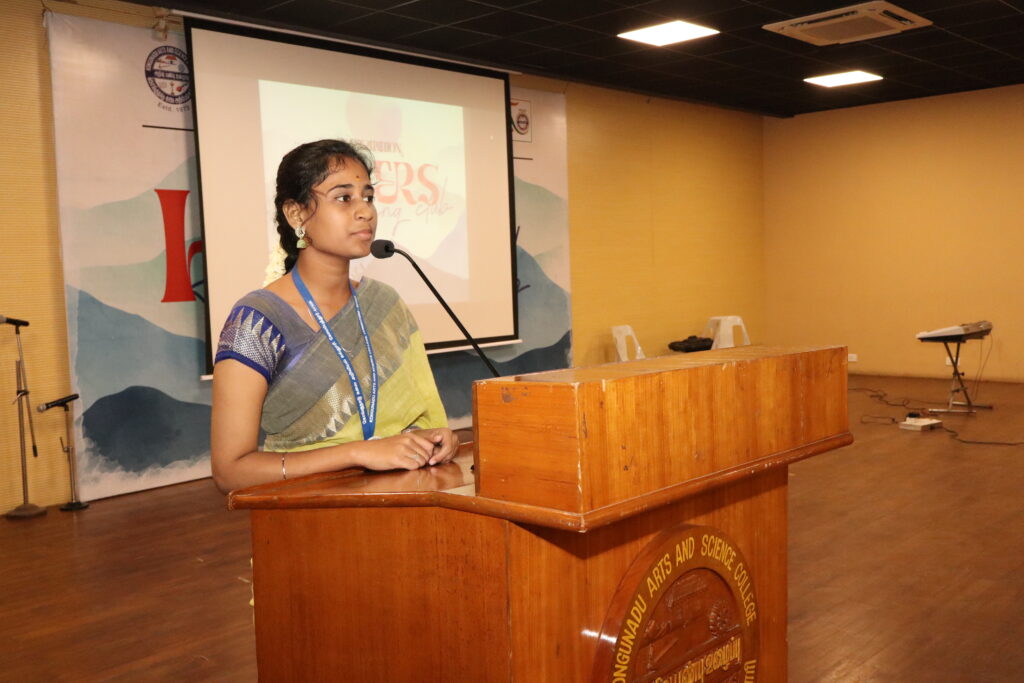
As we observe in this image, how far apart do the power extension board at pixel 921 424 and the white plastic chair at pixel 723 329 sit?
2601mm

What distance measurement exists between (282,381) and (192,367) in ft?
13.1

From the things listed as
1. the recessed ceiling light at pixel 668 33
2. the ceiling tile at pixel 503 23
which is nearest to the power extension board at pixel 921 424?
the recessed ceiling light at pixel 668 33

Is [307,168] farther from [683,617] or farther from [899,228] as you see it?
[899,228]

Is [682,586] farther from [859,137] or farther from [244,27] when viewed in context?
[859,137]

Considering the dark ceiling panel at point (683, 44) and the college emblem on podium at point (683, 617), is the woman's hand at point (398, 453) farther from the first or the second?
the dark ceiling panel at point (683, 44)

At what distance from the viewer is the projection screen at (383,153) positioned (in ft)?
17.1

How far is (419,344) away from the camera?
1.82 metres

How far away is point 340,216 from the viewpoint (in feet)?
5.37

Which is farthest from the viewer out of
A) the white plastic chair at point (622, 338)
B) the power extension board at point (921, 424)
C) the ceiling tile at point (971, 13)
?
the white plastic chair at point (622, 338)

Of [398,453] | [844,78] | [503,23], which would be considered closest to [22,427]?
[503,23]

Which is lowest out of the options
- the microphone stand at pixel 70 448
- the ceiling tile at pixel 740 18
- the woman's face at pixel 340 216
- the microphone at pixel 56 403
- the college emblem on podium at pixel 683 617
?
the microphone stand at pixel 70 448

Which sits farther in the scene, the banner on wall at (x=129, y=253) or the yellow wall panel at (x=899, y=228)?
the yellow wall panel at (x=899, y=228)

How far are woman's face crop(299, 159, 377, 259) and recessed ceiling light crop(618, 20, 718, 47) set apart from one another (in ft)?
15.5

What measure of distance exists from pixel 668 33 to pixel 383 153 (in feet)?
6.98
